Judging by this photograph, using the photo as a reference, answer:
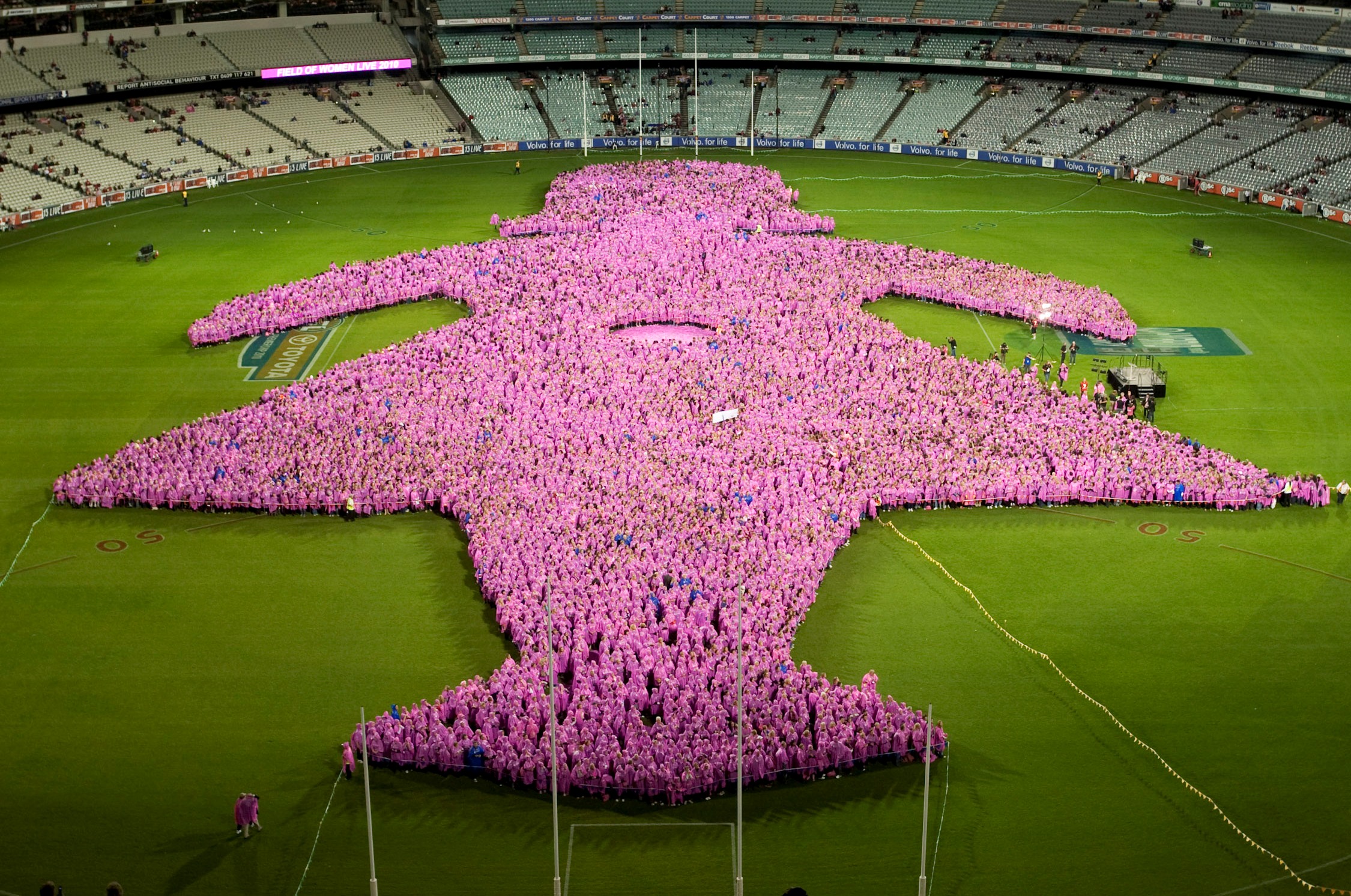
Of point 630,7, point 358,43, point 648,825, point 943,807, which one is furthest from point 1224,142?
point 648,825

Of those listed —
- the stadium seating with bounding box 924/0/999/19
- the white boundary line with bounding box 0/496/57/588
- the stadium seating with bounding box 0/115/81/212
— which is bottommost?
the white boundary line with bounding box 0/496/57/588

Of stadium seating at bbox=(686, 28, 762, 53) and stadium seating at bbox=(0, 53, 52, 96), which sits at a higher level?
stadium seating at bbox=(686, 28, 762, 53)

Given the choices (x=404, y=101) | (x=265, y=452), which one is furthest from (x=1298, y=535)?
(x=404, y=101)

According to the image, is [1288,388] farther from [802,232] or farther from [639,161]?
[639,161]

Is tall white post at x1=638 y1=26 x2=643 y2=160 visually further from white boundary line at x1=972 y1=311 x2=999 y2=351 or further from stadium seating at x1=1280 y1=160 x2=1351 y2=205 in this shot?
stadium seating at x1=1280 y1=160 x2=1351 y2=205

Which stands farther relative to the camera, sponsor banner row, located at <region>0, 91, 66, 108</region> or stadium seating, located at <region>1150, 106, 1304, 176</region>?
stadium seating, located at <region>1150, 106, 1304, 176</region>

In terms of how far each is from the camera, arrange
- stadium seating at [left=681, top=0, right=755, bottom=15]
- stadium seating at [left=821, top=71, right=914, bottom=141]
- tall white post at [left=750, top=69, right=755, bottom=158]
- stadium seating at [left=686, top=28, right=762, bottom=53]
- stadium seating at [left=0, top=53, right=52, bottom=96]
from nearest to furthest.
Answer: stadium seating at [left=0, top=53, right=52, bottom=96] < tall white post at [left=750, top=69, right=755, bottom=158] < stadium seating at [left=821, top=71, right=914, bottom=141] < stadium seating at [left=681, top=0, right=755, bottom=15] < stadium seating at [left=686, top=28, right=762, bottom=53]

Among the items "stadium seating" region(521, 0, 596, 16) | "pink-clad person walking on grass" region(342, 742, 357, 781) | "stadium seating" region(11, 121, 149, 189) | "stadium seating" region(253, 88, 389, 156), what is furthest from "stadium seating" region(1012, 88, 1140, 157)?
"pink-clad person walking on grass" region(342, 742, 357, 781)

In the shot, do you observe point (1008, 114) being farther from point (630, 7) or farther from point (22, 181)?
point (22, 181)
